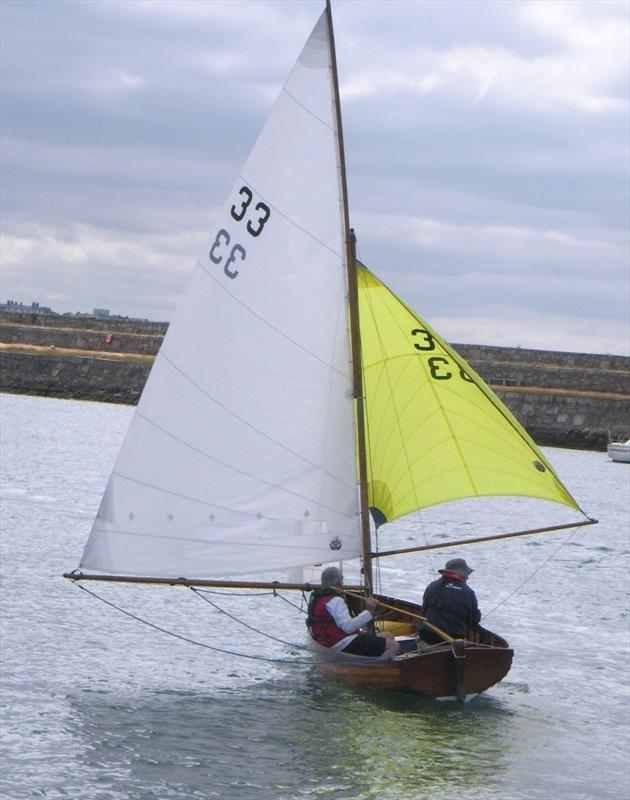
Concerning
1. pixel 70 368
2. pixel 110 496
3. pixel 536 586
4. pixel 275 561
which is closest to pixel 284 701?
pixel 275 561

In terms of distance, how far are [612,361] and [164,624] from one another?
62.1 meters

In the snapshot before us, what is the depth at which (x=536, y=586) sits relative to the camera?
30.1 metres

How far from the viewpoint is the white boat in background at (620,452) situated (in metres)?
67.2

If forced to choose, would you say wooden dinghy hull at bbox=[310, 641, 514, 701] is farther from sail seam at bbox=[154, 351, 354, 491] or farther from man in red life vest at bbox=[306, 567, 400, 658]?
sail seam at bbox=[154, 351, 354, 491]

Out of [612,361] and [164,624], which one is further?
[612,361]

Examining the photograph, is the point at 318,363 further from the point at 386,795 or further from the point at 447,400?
the point at 386,795

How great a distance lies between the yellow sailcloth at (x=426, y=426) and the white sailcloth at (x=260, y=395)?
1.40 ft

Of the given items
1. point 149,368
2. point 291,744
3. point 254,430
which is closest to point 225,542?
point 254,430

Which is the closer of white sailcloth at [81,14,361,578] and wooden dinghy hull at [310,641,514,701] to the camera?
wooden dinghy hull at [310,641,514,701]

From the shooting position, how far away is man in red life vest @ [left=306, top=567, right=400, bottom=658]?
54.9 feet

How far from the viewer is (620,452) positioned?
6756 cm

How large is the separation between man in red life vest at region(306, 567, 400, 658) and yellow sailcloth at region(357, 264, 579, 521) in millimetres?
1271

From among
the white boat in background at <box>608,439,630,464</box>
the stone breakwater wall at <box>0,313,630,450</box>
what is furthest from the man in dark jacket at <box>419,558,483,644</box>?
the stone breakwater wall at <box>0,313,630,450</box>

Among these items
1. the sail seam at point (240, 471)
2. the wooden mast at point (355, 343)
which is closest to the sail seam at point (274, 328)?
the wooden mast at point (355, 343)
